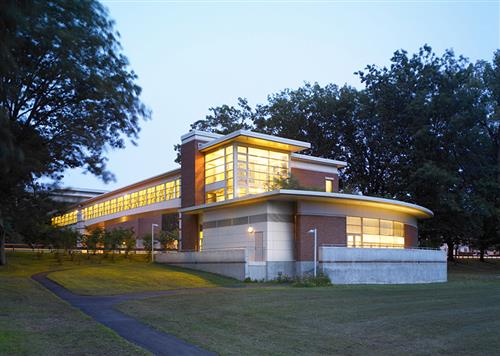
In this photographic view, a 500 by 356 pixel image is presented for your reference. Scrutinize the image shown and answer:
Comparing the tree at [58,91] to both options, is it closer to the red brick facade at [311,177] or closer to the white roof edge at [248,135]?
the white roof edge at [248,135]

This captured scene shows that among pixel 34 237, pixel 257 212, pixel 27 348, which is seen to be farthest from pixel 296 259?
pixel 27 348

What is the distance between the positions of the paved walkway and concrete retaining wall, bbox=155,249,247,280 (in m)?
9.49

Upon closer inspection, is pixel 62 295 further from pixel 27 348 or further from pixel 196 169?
pixel 196 169

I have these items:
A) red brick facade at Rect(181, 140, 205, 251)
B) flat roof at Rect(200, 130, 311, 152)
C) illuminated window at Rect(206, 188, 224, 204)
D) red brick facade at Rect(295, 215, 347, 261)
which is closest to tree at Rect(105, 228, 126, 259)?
red brick facade at Rect(181, 140, 205, 251)

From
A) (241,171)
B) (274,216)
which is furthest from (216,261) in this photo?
(241,171)

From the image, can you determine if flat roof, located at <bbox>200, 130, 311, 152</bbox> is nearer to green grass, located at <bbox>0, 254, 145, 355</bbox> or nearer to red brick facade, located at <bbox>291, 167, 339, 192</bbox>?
red brick facade, located at <bbox>291, 167, 339, 192</bbox>

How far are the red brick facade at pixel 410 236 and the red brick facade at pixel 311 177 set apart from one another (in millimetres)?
7941

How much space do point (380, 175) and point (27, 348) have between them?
50124mm

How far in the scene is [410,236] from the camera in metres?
41.8

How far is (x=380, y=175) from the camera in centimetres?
5678

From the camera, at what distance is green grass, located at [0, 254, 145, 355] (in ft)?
34.7

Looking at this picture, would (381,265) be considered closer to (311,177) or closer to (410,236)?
(410,236)

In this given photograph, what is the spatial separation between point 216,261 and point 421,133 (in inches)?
943

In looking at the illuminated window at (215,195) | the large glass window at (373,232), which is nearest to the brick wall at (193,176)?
the illuminated window at (215,195)
